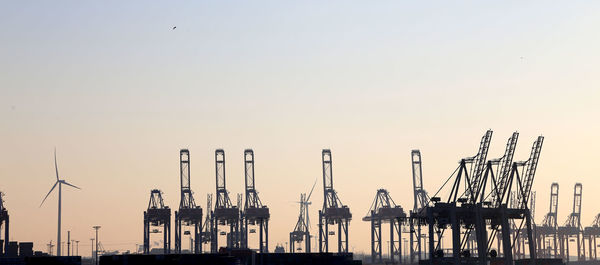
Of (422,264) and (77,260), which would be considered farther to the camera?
(422,264)

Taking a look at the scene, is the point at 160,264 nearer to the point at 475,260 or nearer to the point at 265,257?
the point at 265,257

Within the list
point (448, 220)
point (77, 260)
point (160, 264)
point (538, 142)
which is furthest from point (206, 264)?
point (538, 142)

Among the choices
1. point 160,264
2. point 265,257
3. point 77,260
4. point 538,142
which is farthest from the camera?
point 538,142

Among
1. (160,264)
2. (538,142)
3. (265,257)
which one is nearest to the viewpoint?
(160,264)

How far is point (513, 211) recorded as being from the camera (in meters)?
171

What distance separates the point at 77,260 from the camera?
503 feet

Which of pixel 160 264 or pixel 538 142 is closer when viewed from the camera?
pixel 160 264

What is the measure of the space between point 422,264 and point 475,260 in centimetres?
811

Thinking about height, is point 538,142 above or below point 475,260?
above

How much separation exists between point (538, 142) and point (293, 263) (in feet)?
146

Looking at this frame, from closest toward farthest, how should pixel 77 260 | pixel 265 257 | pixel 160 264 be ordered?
pixel 160 264 → pixel 77 260 → pixel 265 257

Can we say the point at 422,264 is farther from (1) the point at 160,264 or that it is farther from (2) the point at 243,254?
(1) the point at 160,264

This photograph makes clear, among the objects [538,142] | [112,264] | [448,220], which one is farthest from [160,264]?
[538,142]

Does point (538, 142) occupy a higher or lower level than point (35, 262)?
higher
